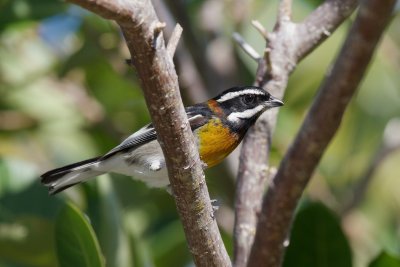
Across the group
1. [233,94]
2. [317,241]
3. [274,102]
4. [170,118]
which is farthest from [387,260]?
[233,94]

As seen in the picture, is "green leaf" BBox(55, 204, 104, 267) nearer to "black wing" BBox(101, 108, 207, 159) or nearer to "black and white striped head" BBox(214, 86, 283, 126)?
"black wing" BBox(101, 108, 207, 159)

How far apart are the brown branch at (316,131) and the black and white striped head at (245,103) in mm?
1142

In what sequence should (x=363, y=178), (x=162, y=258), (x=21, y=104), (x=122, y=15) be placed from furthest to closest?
(x=21, y=104) < (x=363, y=178) < (x=162, y=258) < (x=122, y=15)

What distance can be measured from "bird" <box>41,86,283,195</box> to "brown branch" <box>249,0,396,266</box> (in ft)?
3.61

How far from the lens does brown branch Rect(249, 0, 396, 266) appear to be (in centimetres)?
262

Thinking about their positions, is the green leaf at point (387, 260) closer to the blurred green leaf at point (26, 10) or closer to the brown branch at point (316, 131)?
the brown branch at point (316, 131)

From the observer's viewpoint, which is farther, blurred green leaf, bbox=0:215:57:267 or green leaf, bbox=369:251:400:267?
blurred green leaf, bbox=0:215:57:267

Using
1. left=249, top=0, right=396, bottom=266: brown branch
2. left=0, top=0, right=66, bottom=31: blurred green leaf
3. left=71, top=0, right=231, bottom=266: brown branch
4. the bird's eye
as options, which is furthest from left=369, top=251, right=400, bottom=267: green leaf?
left=0, top=0, right=66, bottom=31: blurred green leaf

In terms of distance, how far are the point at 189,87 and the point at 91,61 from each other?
64 centimetres

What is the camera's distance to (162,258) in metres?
4.44

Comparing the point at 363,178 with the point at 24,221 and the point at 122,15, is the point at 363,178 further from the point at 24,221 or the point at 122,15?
the point at 122,15

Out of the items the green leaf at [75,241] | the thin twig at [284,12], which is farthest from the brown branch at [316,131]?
the thin twig at [284,12]

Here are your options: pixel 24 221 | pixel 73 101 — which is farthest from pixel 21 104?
pixel 24 221

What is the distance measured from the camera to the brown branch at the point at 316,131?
2.62 meters
